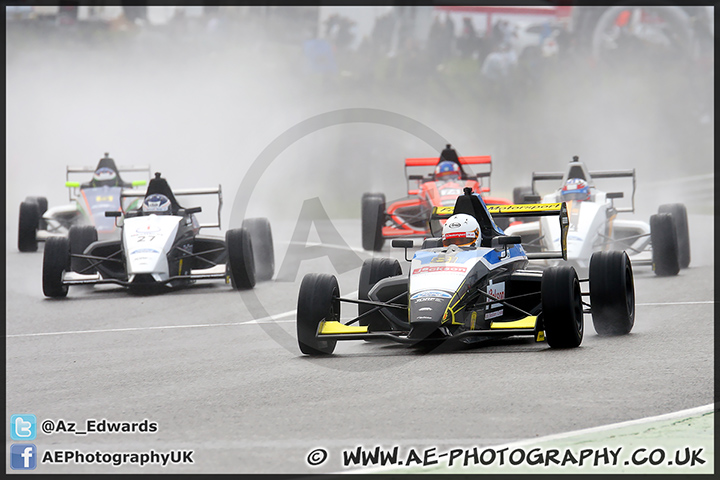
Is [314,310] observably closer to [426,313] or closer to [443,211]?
[426,313]

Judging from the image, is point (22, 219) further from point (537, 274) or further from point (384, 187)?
point (384, 187)

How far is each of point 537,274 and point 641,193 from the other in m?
23.2

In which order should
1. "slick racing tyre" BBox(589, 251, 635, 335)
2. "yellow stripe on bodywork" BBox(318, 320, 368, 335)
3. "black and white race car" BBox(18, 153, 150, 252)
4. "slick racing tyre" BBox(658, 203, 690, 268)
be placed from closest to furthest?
"yellow stripe on bodywork" BBox(318, 320, 368, 335)
"slick racing tyre" BBox(589, 251, 635, 335)
"slick racing tyre" BBox(658, 203, 690, 268)
"black and white race car" BBox(18, 153, 150, 252)

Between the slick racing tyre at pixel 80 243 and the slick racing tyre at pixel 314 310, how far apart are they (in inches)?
272

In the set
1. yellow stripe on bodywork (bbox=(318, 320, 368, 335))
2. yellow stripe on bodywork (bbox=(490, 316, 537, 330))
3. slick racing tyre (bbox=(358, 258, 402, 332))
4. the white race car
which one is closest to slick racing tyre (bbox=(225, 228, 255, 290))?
the white race car

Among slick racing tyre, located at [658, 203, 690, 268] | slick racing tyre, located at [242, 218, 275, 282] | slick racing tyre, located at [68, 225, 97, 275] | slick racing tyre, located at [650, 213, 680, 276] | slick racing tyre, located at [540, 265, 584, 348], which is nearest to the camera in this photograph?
slick racing tyre, located at [540, 265, 584, 348]

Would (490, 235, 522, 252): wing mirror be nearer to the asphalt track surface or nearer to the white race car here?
the asphalt track surface

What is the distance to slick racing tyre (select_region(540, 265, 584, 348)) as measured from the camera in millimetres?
8031

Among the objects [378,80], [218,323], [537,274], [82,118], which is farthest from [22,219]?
[378,80]

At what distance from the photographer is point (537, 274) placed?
31.1 feet

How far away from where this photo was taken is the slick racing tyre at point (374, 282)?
939cm

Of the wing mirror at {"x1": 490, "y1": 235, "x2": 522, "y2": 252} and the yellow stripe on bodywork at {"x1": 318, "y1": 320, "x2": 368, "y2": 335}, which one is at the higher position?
the wing mirror at {"x1": 490, "y1": 235, "x2": 522, "y2": 252}

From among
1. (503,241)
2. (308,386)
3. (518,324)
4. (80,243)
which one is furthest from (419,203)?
(308,386)

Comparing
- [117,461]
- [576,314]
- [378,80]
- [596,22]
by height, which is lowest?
[117,461]
